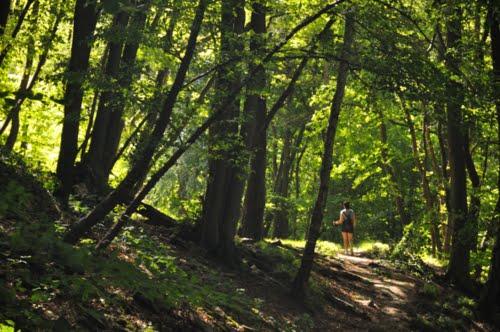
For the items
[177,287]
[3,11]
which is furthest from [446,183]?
[177,287]

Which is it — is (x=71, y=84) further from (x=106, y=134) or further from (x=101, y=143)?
(x=106, y=134)

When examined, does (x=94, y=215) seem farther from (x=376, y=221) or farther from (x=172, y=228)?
(x=376, y=221)

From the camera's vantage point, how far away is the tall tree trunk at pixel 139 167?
6.81 meters

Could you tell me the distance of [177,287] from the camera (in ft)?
14.0

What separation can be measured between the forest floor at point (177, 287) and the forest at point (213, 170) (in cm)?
3

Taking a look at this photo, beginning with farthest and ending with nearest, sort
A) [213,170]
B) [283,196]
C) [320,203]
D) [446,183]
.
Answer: [283,196]
[446,183]
[213,170]
[320,203]

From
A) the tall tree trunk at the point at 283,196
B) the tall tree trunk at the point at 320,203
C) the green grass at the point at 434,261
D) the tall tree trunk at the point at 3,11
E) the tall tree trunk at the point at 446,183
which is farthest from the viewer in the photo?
the tall tree trunk at the point at 283,196

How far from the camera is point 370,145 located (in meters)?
28.2

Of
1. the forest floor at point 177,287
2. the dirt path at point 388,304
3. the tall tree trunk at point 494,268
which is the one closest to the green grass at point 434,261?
the forest floor at point 177,287

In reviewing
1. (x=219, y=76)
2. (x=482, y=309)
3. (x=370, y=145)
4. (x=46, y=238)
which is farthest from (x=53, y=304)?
(x=370, y=145)

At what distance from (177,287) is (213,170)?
25.8 ft

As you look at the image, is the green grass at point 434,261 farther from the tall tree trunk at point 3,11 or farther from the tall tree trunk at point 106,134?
the tall tree trunk at point 3,11

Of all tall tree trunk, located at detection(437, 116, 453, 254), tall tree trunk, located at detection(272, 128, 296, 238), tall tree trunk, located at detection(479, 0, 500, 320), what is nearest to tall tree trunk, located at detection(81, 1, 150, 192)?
tall tree trunk, located at detection(479, 0, 500, 320)

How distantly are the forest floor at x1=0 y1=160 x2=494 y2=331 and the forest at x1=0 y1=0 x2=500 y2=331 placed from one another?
0.03 metres
